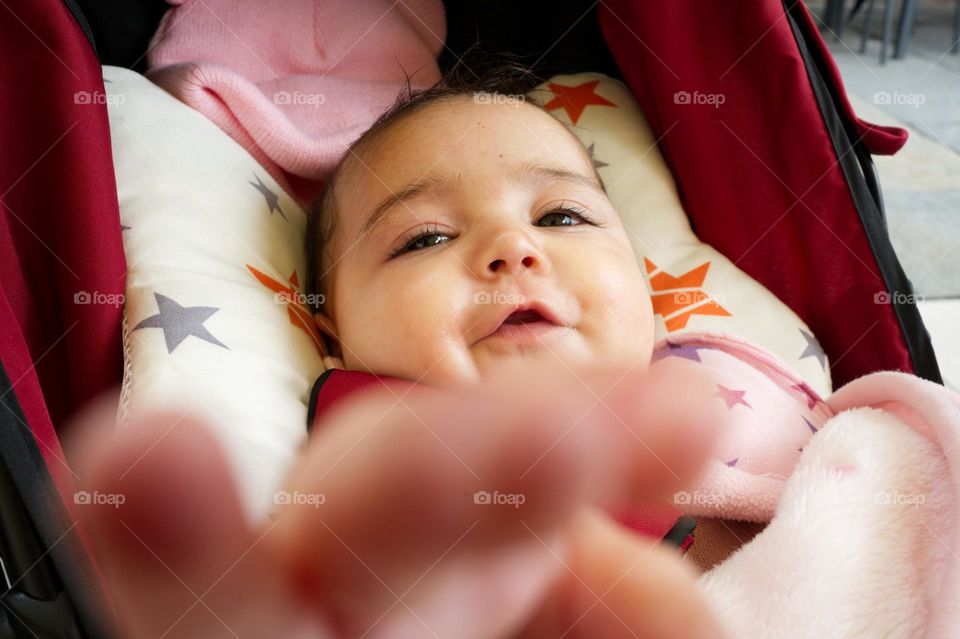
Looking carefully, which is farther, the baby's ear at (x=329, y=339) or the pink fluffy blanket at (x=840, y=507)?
the baby's ear at (x=329, y=339)

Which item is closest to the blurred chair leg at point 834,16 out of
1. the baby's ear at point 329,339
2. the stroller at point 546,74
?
the stroller at point 546,74

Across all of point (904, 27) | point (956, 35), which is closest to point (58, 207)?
point (904, 27)

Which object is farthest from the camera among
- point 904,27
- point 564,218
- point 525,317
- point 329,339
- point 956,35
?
point 956,35

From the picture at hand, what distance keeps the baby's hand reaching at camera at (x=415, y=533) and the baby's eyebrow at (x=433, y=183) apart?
221 mm

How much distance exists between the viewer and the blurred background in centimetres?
171

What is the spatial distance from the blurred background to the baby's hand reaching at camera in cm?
95

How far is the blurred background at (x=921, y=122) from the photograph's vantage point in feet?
5.62

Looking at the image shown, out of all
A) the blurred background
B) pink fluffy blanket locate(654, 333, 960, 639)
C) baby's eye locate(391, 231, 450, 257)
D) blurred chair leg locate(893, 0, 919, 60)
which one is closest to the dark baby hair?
baby's eye locate(391, 231, 450, 257)

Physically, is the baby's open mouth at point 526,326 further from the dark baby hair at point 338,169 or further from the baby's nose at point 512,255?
the dark baby hair at point 338,169

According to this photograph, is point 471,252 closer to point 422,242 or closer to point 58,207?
point 422,242

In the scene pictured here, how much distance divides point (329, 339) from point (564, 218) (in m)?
0.33

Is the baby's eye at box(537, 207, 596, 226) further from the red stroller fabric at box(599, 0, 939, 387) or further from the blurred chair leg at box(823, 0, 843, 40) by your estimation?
the blurred chair leg at box(823, 0, 843, 40)

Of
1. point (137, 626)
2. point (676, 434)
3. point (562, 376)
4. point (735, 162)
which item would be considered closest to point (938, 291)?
point (735, 162)

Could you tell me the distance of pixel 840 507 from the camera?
737 mm
